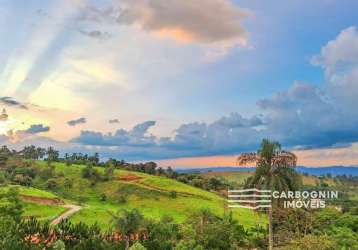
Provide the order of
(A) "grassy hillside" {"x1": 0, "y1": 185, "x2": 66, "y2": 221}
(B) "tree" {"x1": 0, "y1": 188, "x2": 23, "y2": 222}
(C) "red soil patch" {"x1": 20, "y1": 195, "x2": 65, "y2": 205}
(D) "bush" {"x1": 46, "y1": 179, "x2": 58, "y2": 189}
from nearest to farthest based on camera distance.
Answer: (B) "tree" {"x1": 0, "y1": 188, "x2": 23, "y2": 222} < (A) "grassy hillside" {"x1": 0, "y1": 185, "x2": 66, "y2": 221} < (C) "red soil patch" {"x1": 20, "y1": 195, "x2": 65, "y2": 205} < (D) "bush" {"x1": 46, "y1": 179, "x2": 58, "y2": 189}

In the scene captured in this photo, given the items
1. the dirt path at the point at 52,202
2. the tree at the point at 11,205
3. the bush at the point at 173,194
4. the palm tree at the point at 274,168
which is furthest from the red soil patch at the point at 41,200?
the palm tree at the point at 274,168

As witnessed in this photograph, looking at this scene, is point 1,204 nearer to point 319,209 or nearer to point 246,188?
point 246,188

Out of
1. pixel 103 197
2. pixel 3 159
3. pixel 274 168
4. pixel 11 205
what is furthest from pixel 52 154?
pixel 274 168

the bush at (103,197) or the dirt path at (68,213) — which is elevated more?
the bush at (103,197)

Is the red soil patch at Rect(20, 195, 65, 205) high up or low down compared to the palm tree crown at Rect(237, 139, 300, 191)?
down

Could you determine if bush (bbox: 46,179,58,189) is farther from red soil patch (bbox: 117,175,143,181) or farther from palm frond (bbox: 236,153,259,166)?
palm frond (bbox: 236,153,259,166)

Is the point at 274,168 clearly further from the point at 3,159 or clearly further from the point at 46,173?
the point at 3,159

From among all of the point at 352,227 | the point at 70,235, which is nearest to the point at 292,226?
the point at 352,227

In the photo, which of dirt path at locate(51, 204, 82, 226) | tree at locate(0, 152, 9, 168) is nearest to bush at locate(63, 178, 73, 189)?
dirt path at locate(51, 204, 82, 226)

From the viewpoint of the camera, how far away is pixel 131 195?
11700 centimetres

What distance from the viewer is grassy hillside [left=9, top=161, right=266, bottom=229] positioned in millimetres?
102438

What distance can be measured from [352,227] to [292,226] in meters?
18.0

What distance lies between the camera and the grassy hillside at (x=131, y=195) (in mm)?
102438

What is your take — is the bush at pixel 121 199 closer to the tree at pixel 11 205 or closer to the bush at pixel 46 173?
the bush at pixel 46 173
